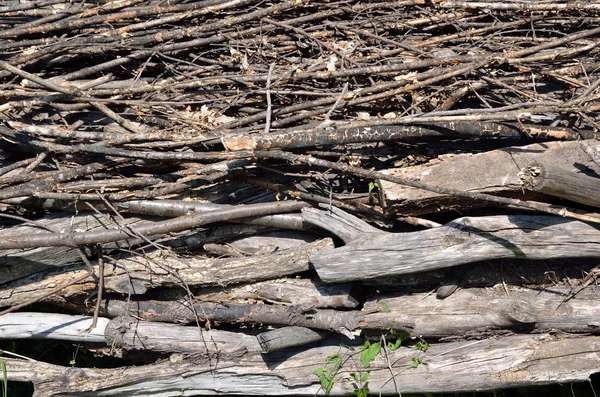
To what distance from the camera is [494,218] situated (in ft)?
9.48

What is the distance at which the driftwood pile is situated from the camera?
2963 mm

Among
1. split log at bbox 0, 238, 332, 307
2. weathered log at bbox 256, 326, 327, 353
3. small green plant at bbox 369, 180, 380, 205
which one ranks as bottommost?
weathered log at bbox 256, 326, 327, 353

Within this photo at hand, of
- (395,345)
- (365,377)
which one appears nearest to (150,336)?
(365,377)

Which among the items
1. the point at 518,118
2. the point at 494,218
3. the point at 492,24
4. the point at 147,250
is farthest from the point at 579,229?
the point at 147,250

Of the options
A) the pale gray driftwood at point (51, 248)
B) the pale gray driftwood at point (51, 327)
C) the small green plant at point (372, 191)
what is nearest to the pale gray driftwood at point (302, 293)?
the small green plant at point (372, 191)

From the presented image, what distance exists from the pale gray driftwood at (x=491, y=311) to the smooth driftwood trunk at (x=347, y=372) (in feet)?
0.26

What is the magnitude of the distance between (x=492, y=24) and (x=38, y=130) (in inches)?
106

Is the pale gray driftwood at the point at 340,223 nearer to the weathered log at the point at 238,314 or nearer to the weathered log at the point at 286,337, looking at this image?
the weathered log at the point at 238,314

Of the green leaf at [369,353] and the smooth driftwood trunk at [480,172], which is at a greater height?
the smooth driftwood trunk at [480,172]

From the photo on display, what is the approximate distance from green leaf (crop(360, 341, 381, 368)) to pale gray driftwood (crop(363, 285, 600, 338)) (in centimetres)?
15

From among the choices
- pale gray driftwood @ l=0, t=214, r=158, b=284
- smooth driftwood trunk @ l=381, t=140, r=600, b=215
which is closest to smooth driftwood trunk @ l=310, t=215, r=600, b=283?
smooth driftwood trunk @ l=381, t=140, r=600, b=215

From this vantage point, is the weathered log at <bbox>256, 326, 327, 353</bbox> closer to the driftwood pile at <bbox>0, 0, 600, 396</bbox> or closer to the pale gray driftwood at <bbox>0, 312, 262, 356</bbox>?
the driftwood pile at <bbox>0, 0, 600, 396</bbox>

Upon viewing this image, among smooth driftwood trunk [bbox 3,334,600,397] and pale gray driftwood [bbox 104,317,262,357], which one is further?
pale gray driftwood [bbox 104,317,262,357]

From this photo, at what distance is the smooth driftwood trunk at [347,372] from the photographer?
2.95 m
